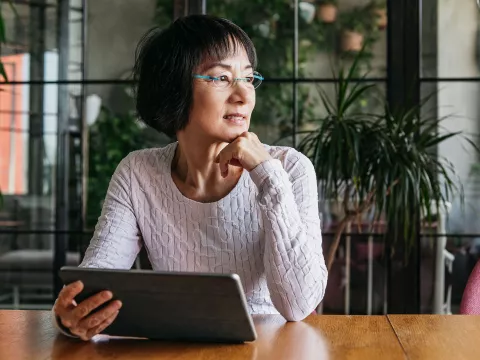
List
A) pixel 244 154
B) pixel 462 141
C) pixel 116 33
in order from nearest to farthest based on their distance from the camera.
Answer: pixel 244 154
pixel 462 141
pixel 116 33

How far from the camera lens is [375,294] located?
4.46 metres

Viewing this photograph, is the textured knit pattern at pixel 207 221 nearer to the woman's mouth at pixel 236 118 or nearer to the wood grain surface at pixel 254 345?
the woman's mouth at pixel 236 118

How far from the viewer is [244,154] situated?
2.14 meters

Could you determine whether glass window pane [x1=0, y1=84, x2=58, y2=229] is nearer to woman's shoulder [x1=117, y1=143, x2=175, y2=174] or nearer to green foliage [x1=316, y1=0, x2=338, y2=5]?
green foliage [x1=316, y1=0, x2=338, y2=5]

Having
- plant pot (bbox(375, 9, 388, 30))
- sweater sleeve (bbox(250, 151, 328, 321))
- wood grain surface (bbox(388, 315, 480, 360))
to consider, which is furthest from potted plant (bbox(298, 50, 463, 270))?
wood grain surface (bbox(388, 315, 480, 360))

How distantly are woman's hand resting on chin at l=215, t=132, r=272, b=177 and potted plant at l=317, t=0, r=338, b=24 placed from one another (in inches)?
95.4

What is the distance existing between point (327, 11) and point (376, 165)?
106cm

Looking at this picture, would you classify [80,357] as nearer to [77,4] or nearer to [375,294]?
[375,294]

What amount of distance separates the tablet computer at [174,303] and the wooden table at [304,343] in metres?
0.03

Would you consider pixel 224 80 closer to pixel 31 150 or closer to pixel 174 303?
pixel 174 303

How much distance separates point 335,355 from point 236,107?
2.95ft

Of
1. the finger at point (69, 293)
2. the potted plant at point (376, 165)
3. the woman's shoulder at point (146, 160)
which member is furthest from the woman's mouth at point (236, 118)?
the potted plant at point (376, 165)

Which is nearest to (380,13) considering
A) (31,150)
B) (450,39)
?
(450,39)

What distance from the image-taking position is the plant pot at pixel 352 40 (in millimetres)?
4457
